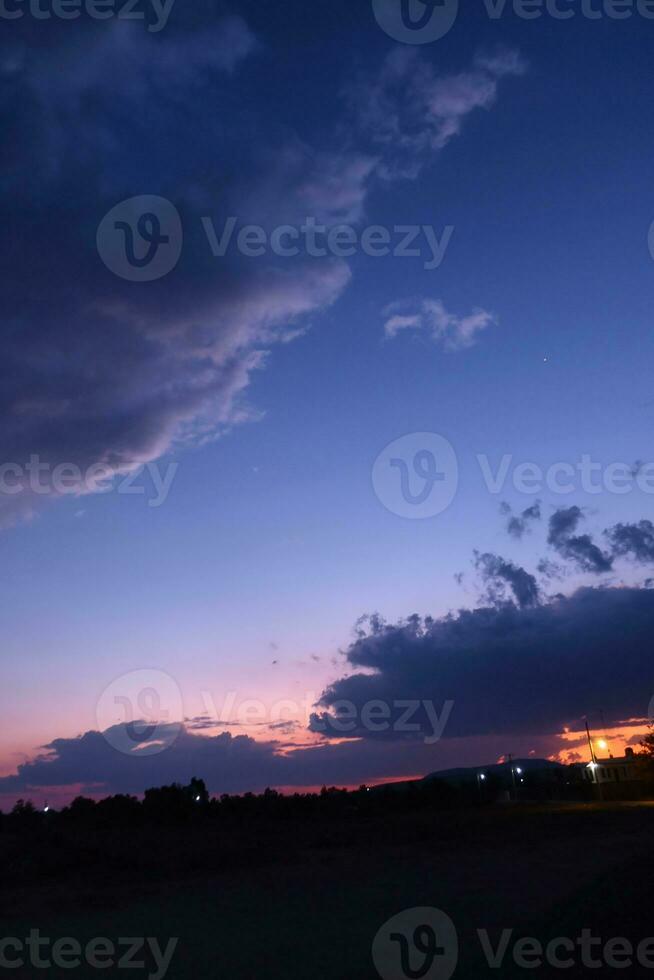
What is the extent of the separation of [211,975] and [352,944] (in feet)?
7.51

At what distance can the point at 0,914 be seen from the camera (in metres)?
17.8

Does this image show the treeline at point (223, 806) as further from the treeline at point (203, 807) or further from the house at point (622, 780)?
the house at point (622, 780)

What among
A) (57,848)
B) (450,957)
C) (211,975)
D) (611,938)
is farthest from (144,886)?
(611,938)

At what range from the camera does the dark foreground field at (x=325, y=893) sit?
12.0 metres
